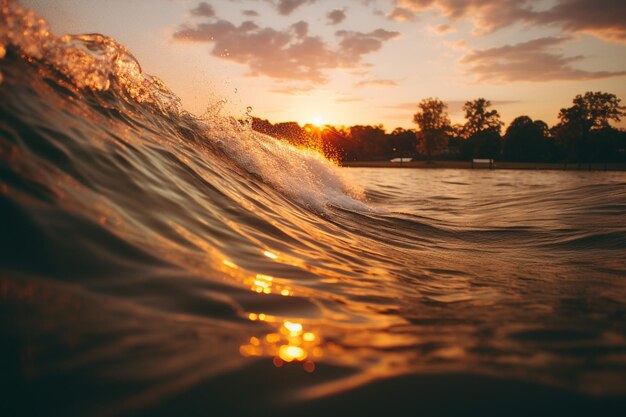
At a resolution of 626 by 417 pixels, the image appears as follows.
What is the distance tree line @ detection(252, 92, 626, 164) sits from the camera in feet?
208

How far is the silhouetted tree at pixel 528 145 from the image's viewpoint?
83.1 meters

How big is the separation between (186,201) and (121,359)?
211 cm

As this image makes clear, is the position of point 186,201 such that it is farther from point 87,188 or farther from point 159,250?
point 159,250

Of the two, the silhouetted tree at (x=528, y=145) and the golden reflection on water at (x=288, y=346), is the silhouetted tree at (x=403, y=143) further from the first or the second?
the golden reflection on water at (x=288, y=346)

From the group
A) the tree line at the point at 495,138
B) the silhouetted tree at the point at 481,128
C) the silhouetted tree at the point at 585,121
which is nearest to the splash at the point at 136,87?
the tree line at the point at 495,138

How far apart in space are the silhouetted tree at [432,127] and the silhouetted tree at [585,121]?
63.1 ft

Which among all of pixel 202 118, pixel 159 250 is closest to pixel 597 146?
pixel 202 118

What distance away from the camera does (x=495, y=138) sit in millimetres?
86188

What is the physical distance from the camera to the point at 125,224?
2.24 meters

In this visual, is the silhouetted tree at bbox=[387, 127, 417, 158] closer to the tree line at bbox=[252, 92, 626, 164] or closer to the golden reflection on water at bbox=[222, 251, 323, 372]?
the tree line at bbox=[252, 92, 626, 164]

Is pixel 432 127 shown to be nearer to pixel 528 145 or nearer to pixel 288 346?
pixel 528 145

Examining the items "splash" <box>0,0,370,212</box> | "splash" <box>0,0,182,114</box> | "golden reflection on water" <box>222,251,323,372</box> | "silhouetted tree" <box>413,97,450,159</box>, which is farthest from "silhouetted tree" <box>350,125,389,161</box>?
"golden reflection on water" <box>222,251,323,372</box>

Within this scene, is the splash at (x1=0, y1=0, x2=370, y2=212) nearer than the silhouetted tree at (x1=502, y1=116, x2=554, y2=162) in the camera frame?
Yes

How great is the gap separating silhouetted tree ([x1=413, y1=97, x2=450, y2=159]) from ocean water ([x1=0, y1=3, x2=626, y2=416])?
76.5 meters
